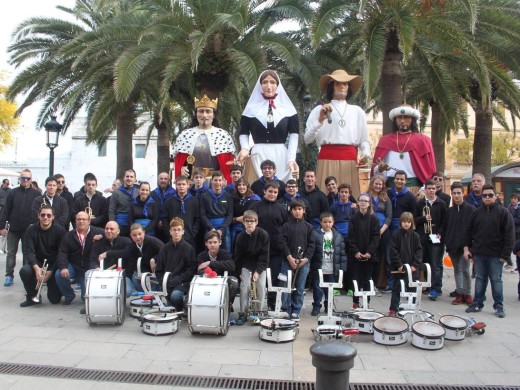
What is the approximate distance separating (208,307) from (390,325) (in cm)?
195

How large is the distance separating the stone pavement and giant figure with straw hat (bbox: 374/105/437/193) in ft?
9.85

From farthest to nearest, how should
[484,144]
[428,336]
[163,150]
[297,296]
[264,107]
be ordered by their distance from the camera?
[163,150]
[484,144]
[264,107]
[297,296]
[428,336]

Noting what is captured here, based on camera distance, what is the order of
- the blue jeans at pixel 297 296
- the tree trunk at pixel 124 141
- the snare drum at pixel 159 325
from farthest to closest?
the tree trunk at pixel 124 141 < the blue jeans at pixel 297 296 < the snare drum at pixel 159 325

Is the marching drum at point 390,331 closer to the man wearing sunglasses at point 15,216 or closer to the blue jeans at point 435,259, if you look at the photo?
the blue jeans at point 435,259

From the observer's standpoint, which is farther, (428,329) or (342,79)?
(342,79)

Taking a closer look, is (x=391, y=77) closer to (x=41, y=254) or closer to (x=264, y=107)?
(x=264, y=107)

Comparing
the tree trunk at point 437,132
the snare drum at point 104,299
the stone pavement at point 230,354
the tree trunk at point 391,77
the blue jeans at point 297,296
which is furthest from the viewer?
the tree trunk at point 437,132

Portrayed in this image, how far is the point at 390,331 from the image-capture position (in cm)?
568

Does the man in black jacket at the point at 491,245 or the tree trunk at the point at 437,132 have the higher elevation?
the tree trunk at the point at 437,132

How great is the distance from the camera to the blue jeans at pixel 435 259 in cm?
788

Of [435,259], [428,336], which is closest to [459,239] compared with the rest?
[435,259]

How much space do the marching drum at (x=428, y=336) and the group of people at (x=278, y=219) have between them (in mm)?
1027

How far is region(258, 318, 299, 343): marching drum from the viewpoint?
226 inches

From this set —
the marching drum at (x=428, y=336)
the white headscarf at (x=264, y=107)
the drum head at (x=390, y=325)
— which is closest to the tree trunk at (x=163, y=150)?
the white headscarf at (x=264, y=107)
